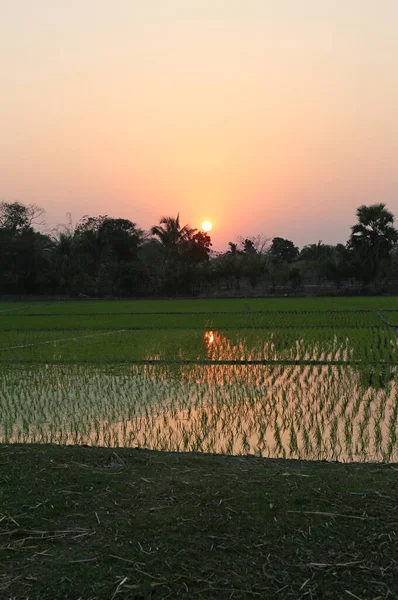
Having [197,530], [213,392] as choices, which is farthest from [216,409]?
[197,530]

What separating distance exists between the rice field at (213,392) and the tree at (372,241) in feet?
75.9

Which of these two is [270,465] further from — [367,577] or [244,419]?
[244,419]

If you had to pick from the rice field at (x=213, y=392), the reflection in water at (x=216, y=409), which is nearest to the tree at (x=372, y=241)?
the rice field at (x=213, y=392)

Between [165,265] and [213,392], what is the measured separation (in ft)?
97.8

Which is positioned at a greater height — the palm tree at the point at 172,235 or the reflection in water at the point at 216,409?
the palm tree at the point at 172,235

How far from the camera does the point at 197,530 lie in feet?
7.52

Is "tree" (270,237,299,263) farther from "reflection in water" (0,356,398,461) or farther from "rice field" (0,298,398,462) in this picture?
"reflection in water" (0,356,398,461)

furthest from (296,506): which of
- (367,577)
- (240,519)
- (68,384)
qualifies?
(68,384)

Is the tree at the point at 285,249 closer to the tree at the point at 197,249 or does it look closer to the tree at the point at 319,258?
the tree at the point at 319,258

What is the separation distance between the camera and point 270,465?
3.26 m

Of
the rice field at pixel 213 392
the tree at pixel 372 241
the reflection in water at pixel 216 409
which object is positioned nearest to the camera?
A: the reflection in water at pixel 216 409

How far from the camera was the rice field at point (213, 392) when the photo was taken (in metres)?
4.37

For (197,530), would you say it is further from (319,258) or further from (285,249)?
(285,249)

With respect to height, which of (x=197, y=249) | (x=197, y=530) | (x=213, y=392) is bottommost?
(x=213, y=392)
